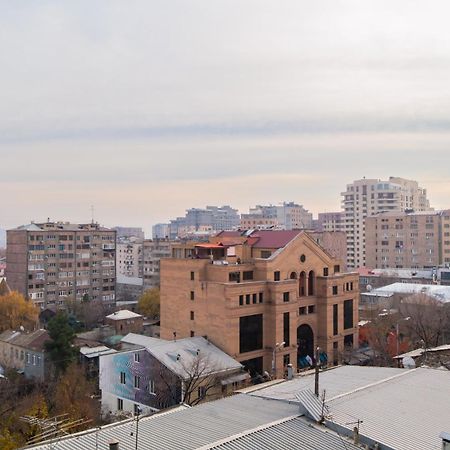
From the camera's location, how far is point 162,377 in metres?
37.4

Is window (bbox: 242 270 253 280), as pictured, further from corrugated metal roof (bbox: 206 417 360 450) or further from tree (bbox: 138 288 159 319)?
corrugated metal roof (bbox: 206 417 360 450)

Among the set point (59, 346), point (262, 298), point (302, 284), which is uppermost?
point (302, 284)

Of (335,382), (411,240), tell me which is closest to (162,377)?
(335,382)

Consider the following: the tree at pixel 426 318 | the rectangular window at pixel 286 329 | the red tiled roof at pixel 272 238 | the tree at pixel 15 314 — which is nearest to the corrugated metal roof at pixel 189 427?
the rectangular window at pixel 286 329

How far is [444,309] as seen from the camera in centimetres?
5878

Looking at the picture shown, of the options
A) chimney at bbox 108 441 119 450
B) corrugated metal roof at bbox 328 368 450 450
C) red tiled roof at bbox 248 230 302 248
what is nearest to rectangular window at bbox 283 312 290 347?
red tiled roof at bbox 248 230 302 248

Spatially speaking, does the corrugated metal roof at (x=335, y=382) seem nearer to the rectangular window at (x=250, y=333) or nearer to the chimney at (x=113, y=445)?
the chimney at (x=113, y=445)

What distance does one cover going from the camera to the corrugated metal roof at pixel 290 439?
16.2 meters

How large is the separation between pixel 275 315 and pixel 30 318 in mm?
32581

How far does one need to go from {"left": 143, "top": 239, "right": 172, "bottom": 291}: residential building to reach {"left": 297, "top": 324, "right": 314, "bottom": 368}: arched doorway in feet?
161

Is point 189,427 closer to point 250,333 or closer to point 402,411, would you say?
point 402,411

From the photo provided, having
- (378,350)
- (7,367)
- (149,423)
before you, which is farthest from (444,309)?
(149,423)

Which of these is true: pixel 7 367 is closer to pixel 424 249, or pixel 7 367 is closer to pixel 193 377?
pixel 193 377

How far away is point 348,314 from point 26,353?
29.9 m
